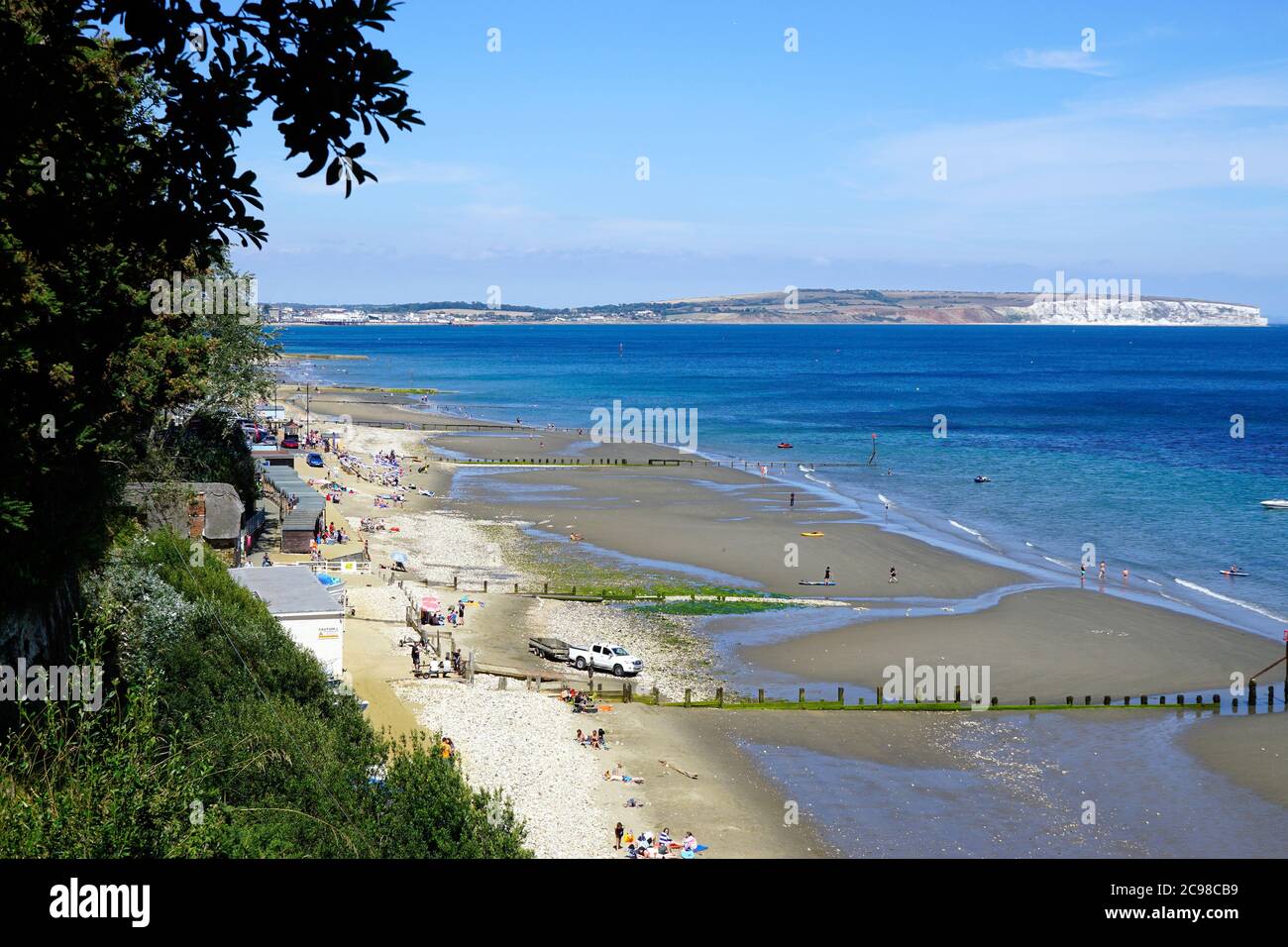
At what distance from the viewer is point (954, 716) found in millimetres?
34031

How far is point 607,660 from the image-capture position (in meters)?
36.9

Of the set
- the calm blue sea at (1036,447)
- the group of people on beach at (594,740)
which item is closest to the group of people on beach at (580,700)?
the group of people on beach at (594,740)

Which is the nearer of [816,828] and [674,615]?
[816,828]


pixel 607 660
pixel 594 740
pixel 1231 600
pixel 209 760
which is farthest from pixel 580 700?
pixel 1231 600

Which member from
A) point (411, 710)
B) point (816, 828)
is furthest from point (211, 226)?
point (411, 710)

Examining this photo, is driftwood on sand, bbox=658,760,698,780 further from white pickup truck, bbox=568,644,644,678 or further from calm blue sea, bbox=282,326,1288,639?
calm blue sea, bbox=282,326,1288,639

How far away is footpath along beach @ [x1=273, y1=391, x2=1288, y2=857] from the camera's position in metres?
27.1

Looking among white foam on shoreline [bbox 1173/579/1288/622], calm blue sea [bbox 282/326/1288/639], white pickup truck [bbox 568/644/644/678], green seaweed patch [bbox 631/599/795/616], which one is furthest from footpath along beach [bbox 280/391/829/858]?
calm blue sea [bbox 282/326/1288/639]

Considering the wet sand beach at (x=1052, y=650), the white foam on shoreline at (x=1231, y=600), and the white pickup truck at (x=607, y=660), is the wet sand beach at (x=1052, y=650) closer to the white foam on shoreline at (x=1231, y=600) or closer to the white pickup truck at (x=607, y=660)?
the white foam on shoreline at (x=1231, y=600)

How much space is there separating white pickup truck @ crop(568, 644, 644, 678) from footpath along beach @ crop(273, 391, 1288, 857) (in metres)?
0.62
